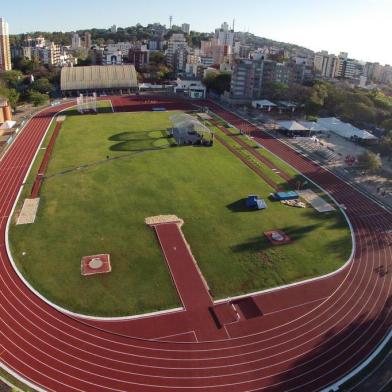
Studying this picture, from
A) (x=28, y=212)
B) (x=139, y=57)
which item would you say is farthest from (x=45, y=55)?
(x=28, y=212)

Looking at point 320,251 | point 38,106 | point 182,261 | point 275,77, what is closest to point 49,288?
point 182,261

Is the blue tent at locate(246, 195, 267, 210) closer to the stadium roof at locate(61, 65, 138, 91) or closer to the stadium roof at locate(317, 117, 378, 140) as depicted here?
the stadium roof at locate(317, 117, 378, 140)

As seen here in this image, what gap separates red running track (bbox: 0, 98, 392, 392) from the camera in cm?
2133

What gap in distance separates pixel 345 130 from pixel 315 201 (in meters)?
33.1

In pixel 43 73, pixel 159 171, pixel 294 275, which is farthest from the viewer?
pixel 43 73

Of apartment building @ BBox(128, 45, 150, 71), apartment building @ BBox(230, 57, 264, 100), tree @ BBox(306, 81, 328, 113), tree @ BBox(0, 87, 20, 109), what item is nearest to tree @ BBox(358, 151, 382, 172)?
tree @ BBox(306, 81, 328, 113)

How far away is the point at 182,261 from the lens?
3102cm

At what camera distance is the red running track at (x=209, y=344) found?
21.3m

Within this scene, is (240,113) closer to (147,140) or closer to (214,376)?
(147,140)

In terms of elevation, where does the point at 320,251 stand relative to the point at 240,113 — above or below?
below

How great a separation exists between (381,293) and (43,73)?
112939 mm

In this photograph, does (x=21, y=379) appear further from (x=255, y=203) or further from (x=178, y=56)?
(x=178, y=56)

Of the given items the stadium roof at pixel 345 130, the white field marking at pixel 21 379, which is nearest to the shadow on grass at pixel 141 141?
the stadium roof at pixel 345 130

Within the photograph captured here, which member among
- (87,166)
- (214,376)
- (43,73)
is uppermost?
(43,73)
